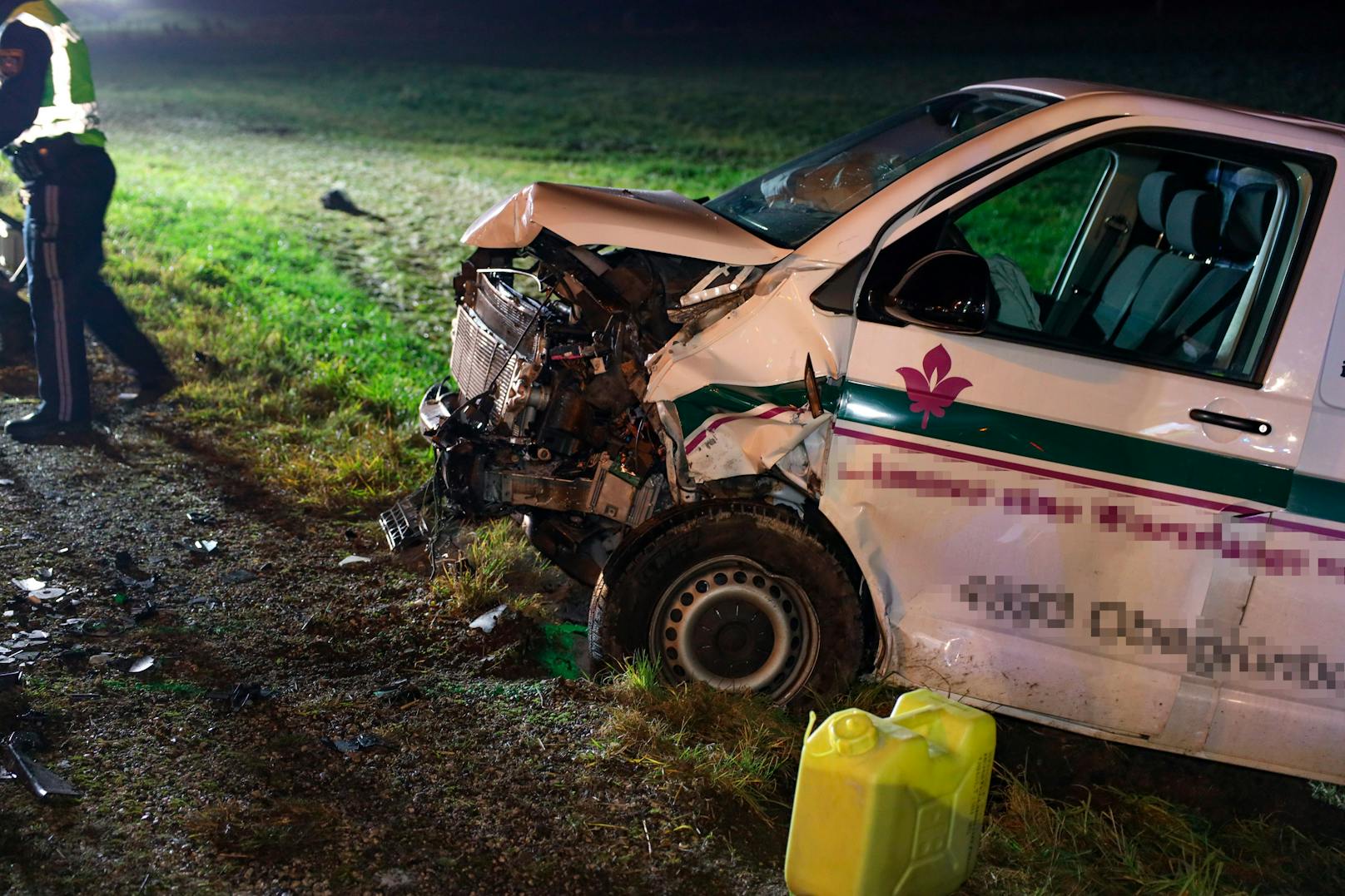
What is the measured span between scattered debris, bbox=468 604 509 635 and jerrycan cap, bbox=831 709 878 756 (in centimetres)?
188

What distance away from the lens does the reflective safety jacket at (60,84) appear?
6.23 m

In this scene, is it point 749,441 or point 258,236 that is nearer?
point 749,441

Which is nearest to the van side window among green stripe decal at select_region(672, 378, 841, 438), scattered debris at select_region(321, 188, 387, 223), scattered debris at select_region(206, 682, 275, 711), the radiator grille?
green stripe decal at select_region(672, 378, 841, 438)

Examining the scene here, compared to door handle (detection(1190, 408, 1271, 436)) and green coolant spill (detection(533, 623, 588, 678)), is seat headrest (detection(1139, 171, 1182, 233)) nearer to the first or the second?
door handle (detection(1190, 408, 1271, 436))

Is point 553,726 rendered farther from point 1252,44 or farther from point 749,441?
point 1252,44

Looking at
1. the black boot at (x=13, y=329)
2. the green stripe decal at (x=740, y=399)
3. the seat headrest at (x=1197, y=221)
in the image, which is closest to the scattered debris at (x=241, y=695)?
the green stripe decal at (x=740, y=399)

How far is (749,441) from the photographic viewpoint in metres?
3.68

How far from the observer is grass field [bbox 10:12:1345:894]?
359 centimetres

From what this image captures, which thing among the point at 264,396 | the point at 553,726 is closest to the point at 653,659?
the point at 553,726

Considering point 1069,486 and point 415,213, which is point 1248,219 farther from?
point 415,213

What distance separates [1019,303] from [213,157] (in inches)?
588

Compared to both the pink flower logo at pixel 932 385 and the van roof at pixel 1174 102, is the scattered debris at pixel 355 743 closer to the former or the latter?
the pink flower logo at pixel 932 385

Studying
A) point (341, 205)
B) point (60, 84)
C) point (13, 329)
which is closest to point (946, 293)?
point (60, 84)

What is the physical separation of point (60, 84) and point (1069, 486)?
18.1ft
